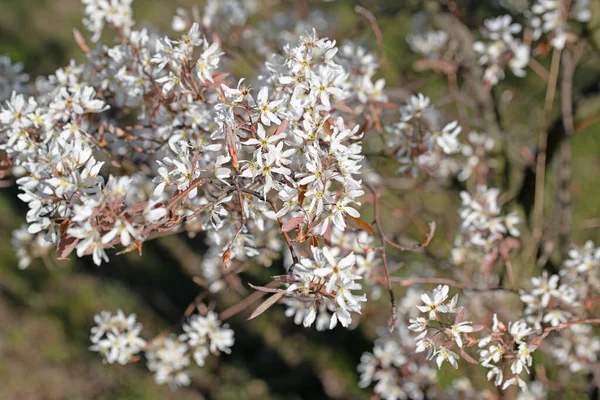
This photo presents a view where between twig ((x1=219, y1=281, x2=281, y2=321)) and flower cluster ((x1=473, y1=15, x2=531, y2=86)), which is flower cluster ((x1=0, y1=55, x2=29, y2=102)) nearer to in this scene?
twig ((x1=219, y1=281, x2=281, y2=321))

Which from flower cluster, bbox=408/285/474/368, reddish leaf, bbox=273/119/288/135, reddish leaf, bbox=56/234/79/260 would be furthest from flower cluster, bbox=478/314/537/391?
reddish leaf, bbox=56/234/79/260

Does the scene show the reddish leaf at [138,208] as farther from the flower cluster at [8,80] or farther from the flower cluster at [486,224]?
the flower cluster at [486,224]

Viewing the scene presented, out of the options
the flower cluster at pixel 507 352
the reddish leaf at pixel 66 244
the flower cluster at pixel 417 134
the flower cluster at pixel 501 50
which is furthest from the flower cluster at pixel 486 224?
the reddish leaf at pixel 66 244

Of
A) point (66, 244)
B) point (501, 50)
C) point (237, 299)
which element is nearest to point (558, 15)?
point (501, 50)

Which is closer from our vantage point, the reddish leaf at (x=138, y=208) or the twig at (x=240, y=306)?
the reddish leaf at (x=138, y=208)

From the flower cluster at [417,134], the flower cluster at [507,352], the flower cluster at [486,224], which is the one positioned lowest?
the flower cluster at [486,224]

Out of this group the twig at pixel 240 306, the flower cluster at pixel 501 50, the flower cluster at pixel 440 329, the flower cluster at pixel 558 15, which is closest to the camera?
the flower cluster at pixel 440 329

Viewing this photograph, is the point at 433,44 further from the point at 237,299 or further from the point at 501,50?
the point at 237,299

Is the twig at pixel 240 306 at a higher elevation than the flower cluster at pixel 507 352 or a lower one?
lower

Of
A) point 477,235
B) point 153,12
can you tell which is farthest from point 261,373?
point 153,12

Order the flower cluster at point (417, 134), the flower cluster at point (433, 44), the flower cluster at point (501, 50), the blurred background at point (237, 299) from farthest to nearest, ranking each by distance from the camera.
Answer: the blurred background at point (237, 299) < the flower cluster at point (433, 44) < the flower cluster at point (501, 50) < the flower cluster at point (417, 134)
